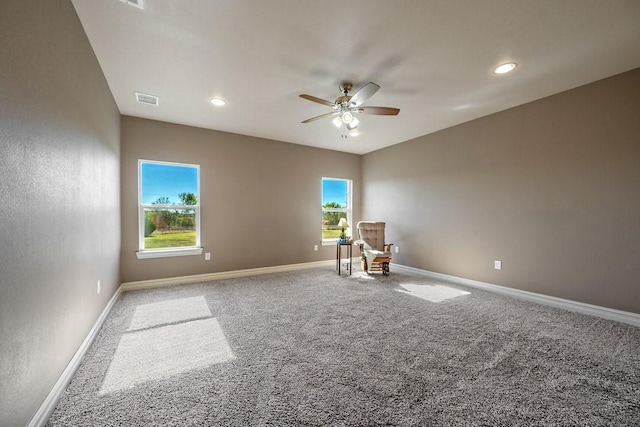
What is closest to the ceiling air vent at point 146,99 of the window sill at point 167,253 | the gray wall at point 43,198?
the gray wall at point 43,198

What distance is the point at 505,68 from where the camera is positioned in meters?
2.68

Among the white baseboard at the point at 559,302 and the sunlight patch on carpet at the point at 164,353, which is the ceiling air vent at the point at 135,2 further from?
the white baseboard at the point at 559,302

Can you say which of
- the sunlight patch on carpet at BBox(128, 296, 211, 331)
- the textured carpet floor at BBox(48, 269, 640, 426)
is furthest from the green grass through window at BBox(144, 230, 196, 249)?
the sunlight patch on carpet at BBox(128, 296, 211, 331)

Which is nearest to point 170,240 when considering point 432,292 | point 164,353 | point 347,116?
point 164,353

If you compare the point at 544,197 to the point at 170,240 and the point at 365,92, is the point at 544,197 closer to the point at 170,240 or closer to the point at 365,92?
the point at 365,92

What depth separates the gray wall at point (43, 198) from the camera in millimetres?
1168

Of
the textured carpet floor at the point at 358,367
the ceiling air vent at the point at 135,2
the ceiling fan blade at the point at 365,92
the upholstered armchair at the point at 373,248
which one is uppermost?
the ceiling air vent at the point at 135,2

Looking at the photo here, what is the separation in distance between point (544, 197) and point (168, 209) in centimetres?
551

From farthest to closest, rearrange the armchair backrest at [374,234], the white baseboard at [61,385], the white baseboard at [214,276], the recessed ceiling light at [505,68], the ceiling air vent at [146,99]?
the armchair backrest at [374,234] → the white baseboard at [214,276] → the ceiling air vent at [146,99] → the recessed ceiling light at [505,68] → the white baseboard at [61,385]

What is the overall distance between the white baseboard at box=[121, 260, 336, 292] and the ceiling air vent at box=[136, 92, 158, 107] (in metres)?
2.62

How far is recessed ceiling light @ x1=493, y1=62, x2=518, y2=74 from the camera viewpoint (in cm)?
261

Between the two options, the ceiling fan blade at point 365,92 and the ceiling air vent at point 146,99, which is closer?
the ceiling fan blade at point 365,92

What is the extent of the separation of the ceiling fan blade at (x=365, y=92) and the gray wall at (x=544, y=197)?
244 cm

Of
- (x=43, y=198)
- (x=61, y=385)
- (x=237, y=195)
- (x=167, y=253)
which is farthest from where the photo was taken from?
(x=237, y=195)
